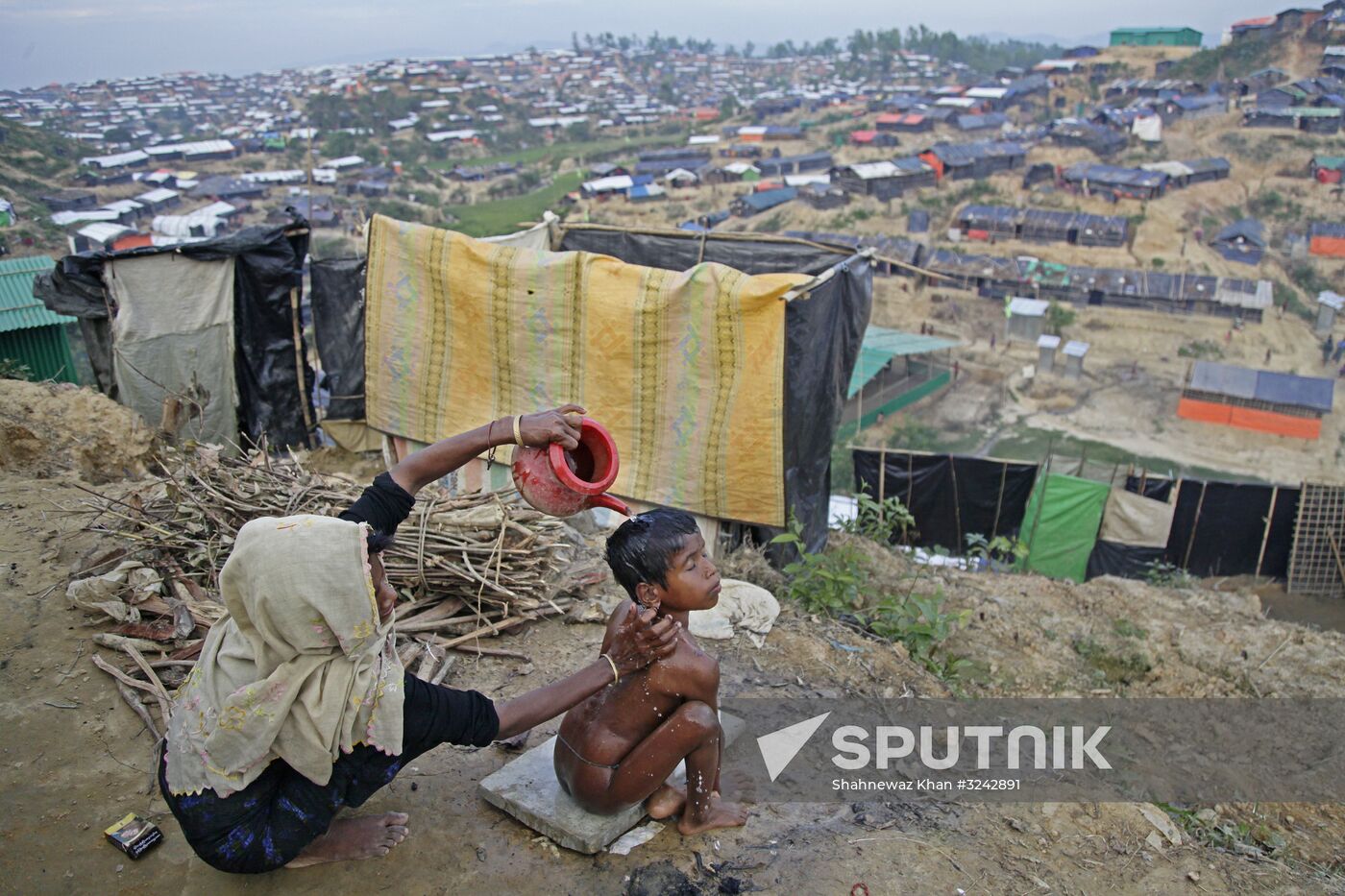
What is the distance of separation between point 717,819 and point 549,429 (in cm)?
137

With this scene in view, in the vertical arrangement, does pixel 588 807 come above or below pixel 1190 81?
below

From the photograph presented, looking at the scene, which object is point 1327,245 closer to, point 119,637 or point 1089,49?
point 119,637

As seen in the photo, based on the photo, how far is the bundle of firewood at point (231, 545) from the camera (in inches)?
137

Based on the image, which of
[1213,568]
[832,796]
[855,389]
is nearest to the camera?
[832,796]

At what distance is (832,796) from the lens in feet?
10.2

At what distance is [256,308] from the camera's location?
21.0 ft

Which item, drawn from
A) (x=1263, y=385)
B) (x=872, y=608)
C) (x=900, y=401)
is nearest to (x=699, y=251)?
(x=872, y=608)

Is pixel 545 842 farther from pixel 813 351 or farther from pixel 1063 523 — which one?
pixel 1063 523

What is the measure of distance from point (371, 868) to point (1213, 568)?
10148 mm

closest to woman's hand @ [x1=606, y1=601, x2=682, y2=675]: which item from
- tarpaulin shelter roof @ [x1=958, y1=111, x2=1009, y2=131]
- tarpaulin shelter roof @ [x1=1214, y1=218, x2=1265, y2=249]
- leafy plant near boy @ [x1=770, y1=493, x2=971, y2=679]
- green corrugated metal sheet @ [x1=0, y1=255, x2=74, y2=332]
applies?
leafy plant near boy @ [x1=770, y1=493, x2=971, y2=679]

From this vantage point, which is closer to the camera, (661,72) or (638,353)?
(638,353)

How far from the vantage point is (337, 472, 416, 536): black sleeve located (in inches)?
93.3

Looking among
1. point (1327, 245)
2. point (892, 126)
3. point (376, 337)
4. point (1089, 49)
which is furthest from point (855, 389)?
point (1089, 49)

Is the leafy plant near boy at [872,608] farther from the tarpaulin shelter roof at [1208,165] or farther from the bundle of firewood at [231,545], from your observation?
the tarpaulin shelter roof at [1208,165]
